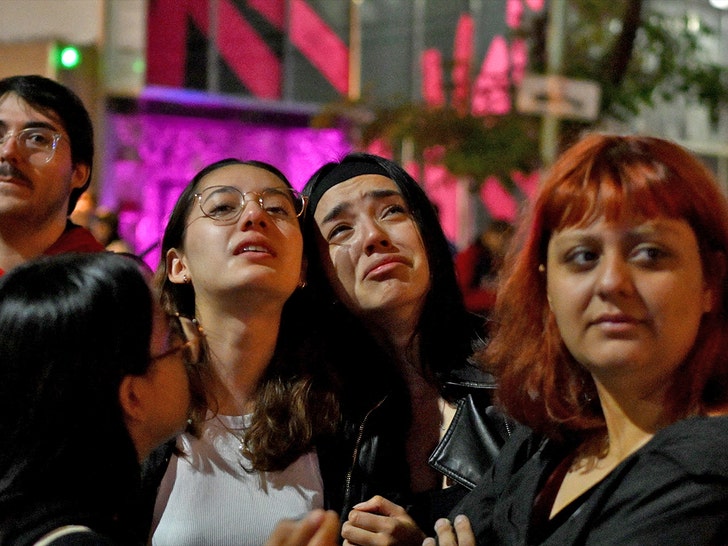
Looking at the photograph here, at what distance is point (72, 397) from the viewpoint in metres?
2.11

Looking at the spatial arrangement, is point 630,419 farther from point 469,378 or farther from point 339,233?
point 339,233

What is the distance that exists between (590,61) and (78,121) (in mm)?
11005

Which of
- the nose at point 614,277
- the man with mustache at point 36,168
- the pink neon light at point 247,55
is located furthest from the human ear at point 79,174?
the pink neon light at point 247,55

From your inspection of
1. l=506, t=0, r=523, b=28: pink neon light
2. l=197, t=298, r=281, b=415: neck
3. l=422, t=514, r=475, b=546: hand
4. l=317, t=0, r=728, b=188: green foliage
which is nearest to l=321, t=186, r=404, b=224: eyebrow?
l=197, t=298, r=281, b=415: neck

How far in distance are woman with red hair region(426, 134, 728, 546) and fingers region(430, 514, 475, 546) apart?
18 millimetres

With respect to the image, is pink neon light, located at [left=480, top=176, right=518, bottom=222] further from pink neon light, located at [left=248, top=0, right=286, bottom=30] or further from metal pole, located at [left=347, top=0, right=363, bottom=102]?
pink neon light, located at [left=248, top=0, right=286, bottom=30]

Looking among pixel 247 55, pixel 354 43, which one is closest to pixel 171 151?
pixel 247 55

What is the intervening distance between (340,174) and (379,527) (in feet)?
5.13

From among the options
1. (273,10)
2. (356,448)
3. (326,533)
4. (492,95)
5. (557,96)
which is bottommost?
(356,448)

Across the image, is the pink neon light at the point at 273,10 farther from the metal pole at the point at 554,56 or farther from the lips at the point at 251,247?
the lips at the point at 251,247

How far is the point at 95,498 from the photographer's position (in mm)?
2094

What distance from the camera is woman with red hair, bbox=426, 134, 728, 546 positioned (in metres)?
2.01

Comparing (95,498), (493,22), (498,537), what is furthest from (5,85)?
(493,22)

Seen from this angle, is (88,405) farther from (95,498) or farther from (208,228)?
(208,228)
